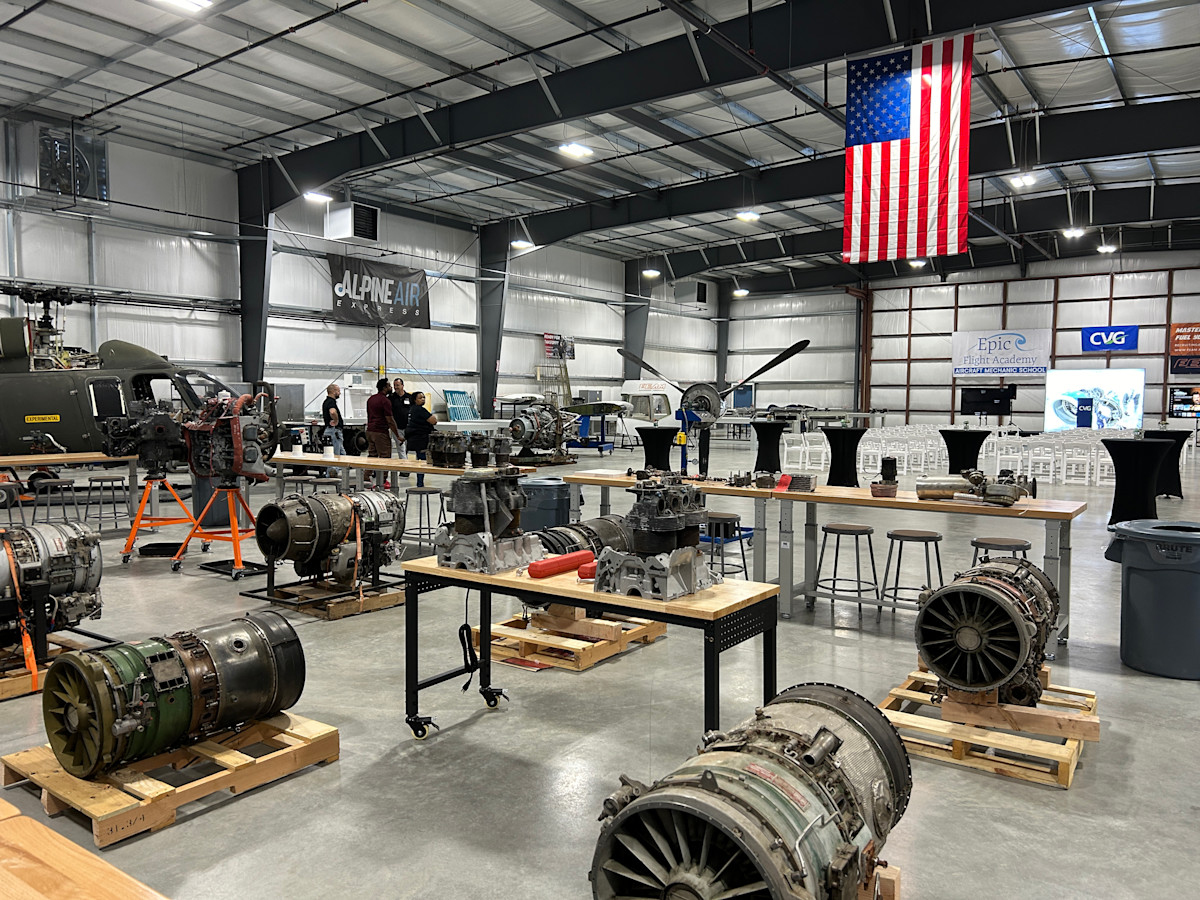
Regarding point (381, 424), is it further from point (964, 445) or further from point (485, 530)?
point (485, 530)

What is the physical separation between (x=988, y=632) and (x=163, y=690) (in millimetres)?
3447

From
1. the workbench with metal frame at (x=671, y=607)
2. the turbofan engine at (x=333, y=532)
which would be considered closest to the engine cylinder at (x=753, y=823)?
the workbench with metal frame at (x=671, y=607)

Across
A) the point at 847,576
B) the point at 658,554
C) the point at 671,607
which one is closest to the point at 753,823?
the point at 671,607

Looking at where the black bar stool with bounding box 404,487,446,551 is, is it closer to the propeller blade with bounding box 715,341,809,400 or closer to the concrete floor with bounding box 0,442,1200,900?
the concrete floor with bounding box 0,442,1200,900

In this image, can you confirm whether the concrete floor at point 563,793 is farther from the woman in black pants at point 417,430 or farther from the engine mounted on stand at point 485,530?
the woman in black pants at point 417,430

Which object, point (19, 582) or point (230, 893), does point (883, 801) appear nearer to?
point (230, 893)

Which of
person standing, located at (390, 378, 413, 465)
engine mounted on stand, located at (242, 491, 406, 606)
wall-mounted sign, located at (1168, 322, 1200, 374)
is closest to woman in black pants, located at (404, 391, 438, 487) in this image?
person standing, located at (390, 378, 413, 465)

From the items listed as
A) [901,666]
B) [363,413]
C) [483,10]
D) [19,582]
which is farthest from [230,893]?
[363,413]

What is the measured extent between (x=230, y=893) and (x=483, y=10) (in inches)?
395

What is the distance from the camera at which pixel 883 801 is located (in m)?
2.18

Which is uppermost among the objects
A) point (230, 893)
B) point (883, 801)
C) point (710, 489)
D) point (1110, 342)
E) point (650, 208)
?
point (650, 208)

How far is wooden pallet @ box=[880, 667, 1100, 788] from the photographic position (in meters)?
3.44

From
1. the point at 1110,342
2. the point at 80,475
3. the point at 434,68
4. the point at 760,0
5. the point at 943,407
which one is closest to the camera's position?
the point at 760,0

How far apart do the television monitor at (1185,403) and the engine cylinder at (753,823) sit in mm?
22082
